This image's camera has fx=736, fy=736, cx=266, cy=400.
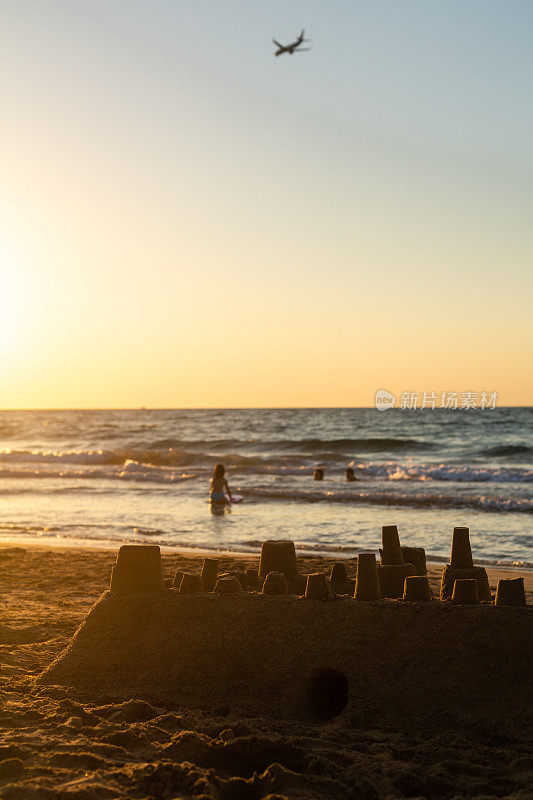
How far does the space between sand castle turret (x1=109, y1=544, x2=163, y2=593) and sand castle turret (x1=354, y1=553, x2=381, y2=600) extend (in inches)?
57.6

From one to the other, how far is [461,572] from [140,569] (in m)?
2.34

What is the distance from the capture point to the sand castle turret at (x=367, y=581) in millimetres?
5023

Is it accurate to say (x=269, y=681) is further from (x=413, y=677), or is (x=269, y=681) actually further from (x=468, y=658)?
(x=468, y=658)

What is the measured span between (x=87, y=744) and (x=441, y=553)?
289 inches

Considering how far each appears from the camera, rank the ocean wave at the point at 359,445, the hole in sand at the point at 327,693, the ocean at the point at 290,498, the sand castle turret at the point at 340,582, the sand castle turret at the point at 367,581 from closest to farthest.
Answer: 1. the hole in sand at the point at 327,693
2. the sand castle turret at the point at 367,581
3. the sand castle turret at the point at 340,582
4. the ocean at the point at 290,498
5. the ocean wave at the point at 359,445

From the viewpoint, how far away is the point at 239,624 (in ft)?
16.0

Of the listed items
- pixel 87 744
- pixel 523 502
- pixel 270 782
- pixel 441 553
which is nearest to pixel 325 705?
pixel 270 782

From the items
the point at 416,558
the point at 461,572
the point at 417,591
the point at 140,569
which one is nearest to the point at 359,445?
the point at 416,558

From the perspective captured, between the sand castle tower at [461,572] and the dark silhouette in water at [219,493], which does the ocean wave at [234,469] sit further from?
the sand castle tower at [461,572]

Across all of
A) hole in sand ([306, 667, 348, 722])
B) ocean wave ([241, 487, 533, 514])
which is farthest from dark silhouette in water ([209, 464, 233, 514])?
hole in sand ([306, 667, 348, 722])

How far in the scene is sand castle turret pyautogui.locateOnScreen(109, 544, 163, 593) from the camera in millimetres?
5406

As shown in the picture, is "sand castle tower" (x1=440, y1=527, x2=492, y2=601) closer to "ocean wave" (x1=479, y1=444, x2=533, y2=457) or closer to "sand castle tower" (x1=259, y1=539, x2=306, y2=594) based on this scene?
"sand castle tower" (x1=259, y1=539, x2=306, y2=594)

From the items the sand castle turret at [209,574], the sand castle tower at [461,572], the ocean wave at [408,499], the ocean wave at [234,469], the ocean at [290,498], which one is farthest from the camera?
the ocean wave at [234,469]

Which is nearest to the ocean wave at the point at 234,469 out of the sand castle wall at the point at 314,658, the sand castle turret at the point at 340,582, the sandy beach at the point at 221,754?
the sand castle turret at the point at 340,582
